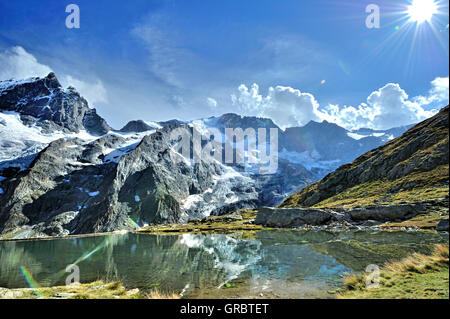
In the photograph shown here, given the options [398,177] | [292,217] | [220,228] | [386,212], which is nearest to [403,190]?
[398,177]

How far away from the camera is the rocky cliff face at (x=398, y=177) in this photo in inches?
1892

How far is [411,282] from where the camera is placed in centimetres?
1321

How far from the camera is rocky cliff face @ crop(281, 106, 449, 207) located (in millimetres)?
48050

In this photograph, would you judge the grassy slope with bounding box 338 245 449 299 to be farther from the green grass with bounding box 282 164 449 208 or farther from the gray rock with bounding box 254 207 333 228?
the gray rock with bounding box 254 207 333 228

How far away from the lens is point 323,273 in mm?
21078

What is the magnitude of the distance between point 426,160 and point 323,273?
1620 inches

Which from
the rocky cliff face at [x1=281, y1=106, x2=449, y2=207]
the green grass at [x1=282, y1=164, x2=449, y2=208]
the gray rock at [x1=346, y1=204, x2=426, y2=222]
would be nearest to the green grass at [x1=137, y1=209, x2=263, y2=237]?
the gray rock at [x1=346, y1=204, x2=426, y2=222]

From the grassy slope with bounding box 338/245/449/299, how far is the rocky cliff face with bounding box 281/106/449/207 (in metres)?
6.97

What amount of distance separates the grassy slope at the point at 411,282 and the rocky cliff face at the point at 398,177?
22.9 ft

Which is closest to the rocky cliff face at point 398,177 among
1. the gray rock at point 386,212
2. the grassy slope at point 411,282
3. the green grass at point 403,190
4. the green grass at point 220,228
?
the green grass at point 403,190

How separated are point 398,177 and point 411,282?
74666mm

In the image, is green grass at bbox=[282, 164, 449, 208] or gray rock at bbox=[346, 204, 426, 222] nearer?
green grass at bbox=[282, 164, 449, 208]

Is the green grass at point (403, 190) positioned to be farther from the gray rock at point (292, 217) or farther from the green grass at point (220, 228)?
the green grass at point (220, 228)
